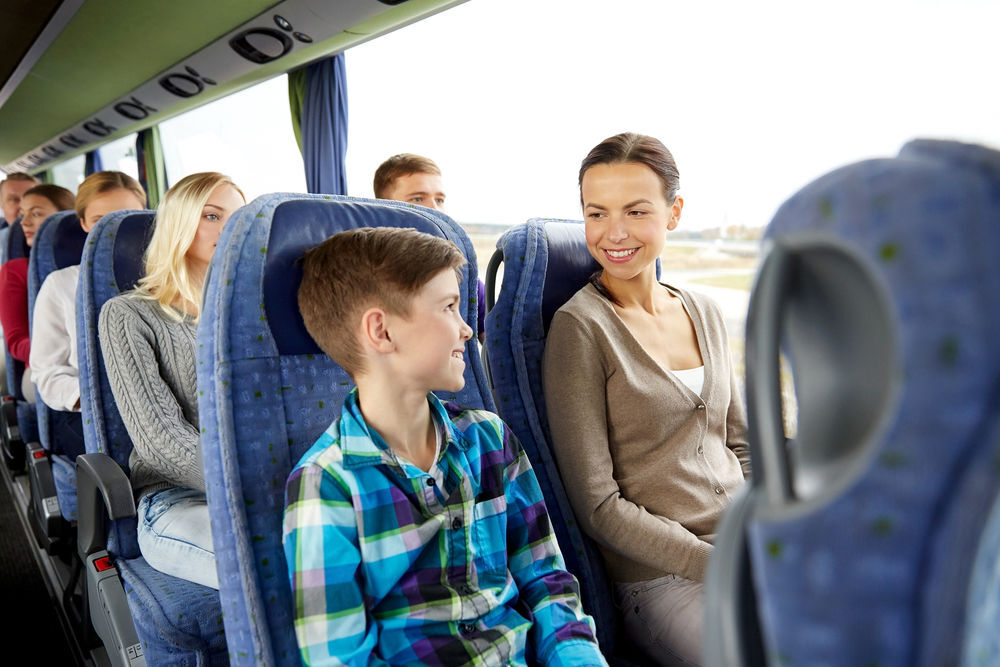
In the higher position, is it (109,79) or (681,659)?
(109,79)

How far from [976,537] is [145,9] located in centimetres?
568

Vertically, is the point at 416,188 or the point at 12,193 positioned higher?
the point at 12,193

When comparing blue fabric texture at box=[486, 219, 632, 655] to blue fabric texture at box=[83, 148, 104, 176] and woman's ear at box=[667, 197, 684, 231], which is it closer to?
woman's ear at box=[667, 197, 684, 231]

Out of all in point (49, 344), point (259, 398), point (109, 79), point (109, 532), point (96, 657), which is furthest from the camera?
point (109, 79)

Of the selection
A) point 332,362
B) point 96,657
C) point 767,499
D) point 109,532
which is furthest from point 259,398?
point 96,657

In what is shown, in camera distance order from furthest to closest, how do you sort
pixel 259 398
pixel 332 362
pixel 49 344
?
pixel 49 344 < pixel 332 362 < pixel 259 398

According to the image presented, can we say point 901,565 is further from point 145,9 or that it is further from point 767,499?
point 145,9

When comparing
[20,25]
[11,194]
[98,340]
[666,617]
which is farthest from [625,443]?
[20,25]

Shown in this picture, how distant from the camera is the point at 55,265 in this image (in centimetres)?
274

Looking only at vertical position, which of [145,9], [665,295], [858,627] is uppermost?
[145,9]

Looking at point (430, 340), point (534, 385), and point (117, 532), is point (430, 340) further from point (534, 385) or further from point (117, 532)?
point (117, 532)

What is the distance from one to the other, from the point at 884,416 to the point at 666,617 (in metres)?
1.17

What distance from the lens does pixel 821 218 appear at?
1.30 ft

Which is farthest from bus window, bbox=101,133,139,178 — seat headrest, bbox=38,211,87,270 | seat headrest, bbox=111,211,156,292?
seat headrest, bbox=111,211,156,292
